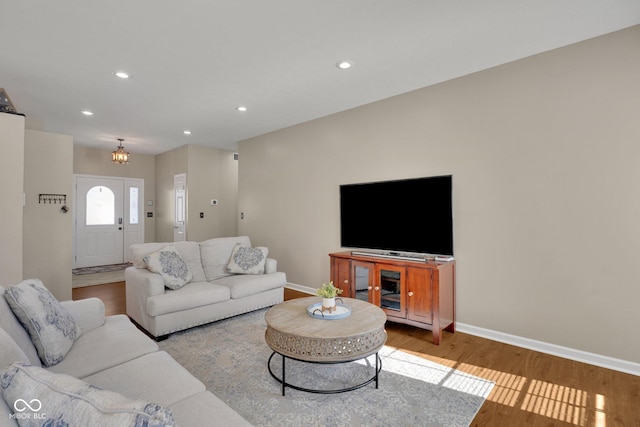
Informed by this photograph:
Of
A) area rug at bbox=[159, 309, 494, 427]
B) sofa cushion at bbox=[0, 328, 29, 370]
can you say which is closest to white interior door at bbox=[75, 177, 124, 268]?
area rug at bbox=[159, 309, 494, 427]

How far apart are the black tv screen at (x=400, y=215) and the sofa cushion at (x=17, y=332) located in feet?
10.3

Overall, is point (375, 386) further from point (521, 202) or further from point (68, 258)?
point (68, 258)

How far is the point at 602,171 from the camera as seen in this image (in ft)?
8.30

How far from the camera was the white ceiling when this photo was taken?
7.24 ft

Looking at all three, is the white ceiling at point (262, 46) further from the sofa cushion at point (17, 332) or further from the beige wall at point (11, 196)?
the sofa cushion at point (17, 332)

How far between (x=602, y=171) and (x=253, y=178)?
476cm

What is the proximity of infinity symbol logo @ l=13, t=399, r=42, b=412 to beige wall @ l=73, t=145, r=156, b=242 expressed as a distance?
719cm

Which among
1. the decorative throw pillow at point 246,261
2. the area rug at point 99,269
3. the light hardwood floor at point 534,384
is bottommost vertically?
the light hardwood floor at point 534,384

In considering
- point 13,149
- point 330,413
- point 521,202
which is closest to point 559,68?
point 521,202

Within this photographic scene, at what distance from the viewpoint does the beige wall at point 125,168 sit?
672cm

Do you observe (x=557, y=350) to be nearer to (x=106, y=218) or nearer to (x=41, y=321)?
(x=41, y=321)

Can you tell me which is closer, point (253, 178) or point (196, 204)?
point (253, 178)

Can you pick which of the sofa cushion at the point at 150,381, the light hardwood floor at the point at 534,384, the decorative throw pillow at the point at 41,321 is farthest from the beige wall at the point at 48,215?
the light hardwood floor at the point at 534,384

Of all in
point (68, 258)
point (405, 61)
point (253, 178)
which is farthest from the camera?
point (253, 178)
